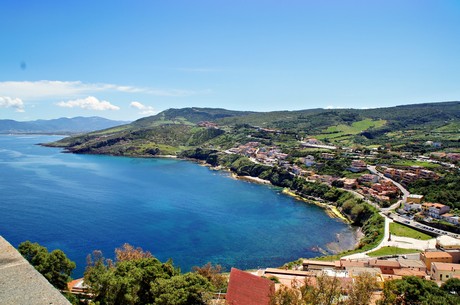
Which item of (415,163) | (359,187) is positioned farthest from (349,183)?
(415,163)

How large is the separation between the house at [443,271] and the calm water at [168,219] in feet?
39.7

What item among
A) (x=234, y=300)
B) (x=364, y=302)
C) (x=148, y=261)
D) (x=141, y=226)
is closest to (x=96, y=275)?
(x=148, y=261)

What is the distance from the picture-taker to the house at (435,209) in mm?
44219

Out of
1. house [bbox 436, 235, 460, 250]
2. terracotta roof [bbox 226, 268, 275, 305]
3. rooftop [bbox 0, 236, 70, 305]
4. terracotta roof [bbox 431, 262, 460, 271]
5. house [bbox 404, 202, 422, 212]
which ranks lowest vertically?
house [bbox 436, 235, 460, 250]

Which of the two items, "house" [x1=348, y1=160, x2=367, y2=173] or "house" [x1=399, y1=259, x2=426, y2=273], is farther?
"house" [x1=348, y1=160, x2=367, y2=173]

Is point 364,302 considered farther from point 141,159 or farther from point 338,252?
point 141,159

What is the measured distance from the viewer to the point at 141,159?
119m

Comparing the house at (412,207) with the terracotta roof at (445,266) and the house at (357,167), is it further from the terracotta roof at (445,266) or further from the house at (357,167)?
the house at (357,167)

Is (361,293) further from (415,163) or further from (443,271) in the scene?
(415,163)

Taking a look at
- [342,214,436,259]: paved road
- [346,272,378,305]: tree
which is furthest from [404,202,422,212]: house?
[346,272,378,305]: tree

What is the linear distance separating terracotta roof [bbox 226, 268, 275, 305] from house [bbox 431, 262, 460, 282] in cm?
1514

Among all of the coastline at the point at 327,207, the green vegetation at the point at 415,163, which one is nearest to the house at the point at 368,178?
the coastline at the point at 327,207

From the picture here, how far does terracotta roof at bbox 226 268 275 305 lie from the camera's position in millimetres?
19688

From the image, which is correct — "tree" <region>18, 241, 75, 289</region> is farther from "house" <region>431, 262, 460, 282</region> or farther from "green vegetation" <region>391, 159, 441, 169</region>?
"green vegetation" <region>391, 159, 441, 169</region>
